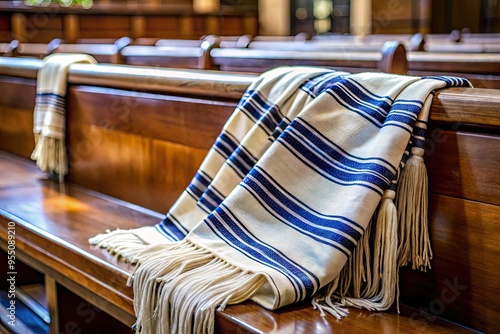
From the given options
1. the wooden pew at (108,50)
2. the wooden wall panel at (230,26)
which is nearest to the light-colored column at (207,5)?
the wooden wall panel at (230,26)

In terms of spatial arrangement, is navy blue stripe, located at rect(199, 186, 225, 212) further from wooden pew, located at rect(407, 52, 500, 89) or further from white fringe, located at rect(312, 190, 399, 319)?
wooden pew, located at rect(407, 52, 500, 89)

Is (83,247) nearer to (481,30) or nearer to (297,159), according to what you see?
(297,159)

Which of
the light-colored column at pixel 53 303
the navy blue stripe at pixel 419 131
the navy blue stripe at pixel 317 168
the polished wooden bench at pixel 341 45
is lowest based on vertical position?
the light-colored column at pixel 53 303

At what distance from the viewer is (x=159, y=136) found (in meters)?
1.76

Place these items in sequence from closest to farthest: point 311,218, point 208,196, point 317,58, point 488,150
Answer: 1. point 488,150
2. point 311,218
3. point 208,196
4. point 317,58

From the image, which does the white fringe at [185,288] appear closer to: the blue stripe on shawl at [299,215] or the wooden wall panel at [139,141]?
the blue stripe on shawl at [299,215]

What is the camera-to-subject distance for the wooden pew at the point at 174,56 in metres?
2.93

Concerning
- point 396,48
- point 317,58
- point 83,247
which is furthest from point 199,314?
point 317,58

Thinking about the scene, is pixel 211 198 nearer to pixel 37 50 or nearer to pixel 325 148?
pixel 325 148

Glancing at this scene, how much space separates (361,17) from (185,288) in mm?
7746

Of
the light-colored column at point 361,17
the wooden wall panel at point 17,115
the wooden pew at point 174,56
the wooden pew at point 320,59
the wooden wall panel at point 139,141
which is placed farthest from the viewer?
the light-colored column at point 361,17

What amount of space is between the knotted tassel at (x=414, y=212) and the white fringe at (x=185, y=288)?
0.79ft

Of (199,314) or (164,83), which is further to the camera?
(164,83)

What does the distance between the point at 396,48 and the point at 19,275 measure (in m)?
1.38
